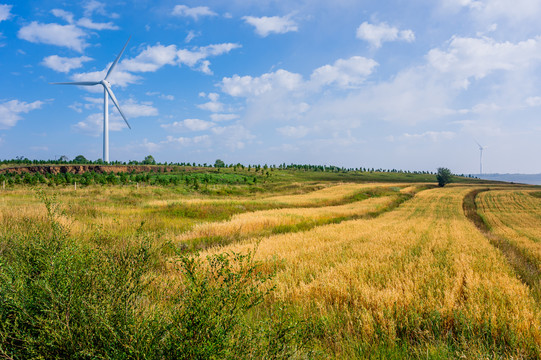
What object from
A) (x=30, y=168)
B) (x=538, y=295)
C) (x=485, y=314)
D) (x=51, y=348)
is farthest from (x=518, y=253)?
(x=30, y=168)

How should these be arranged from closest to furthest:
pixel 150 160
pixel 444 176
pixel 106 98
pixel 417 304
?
pixel 417 304
pixel 106 98
pixel 444 176
pixel 150 160

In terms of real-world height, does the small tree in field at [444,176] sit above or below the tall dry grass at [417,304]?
above

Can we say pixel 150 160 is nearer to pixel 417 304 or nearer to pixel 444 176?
pixel 444 176

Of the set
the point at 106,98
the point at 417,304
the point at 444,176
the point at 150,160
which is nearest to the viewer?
the point at 417,304

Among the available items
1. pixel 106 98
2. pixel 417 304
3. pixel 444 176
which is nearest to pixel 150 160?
pixel 106 98

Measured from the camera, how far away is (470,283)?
21.0 feet

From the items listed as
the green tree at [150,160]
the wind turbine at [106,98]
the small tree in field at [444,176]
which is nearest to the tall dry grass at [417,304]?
the wind turbine at [106,98]

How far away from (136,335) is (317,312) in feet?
11.2

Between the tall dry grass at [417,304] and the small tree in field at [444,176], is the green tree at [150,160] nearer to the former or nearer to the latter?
the small tree in field at [444,176]

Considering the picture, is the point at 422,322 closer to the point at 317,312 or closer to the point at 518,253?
the point at 317,312

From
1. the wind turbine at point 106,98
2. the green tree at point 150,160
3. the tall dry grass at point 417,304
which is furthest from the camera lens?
the green tree at point 150,160

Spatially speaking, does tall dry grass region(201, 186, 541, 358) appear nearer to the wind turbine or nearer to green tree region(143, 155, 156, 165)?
the wind turbine

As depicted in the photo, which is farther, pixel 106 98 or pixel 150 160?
pixel 150 160

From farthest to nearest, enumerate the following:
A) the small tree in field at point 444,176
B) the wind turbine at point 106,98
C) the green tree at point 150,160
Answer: the green tree at point 150,160
the small tree in field at point 444,176
the wind turbine at point 106,98
